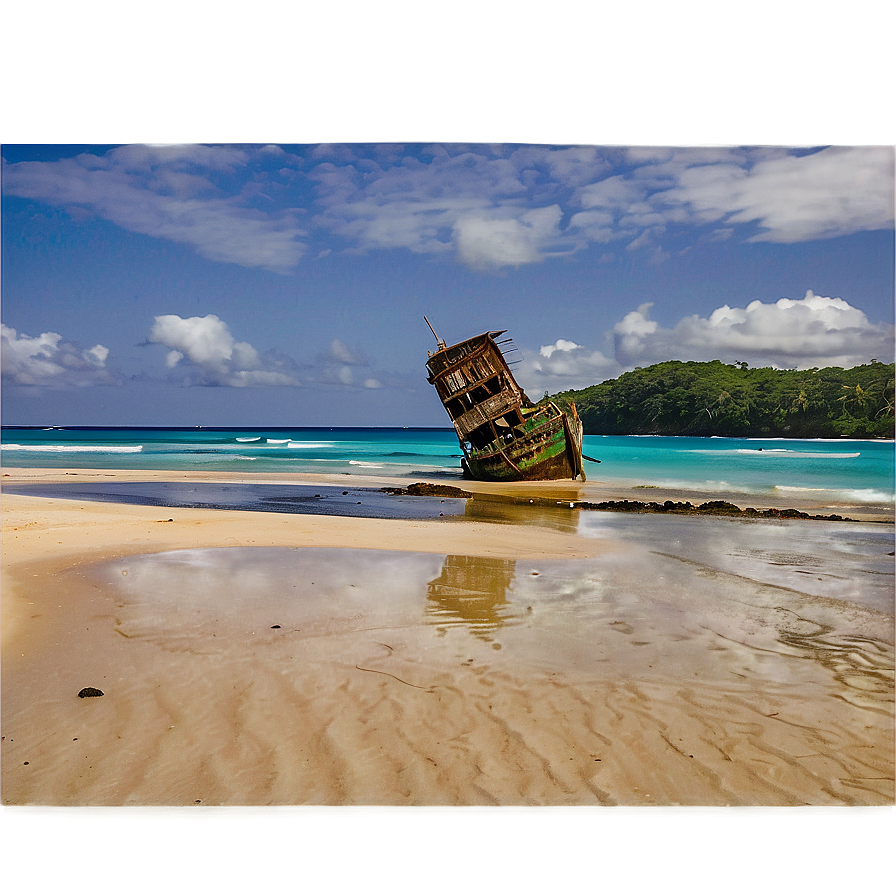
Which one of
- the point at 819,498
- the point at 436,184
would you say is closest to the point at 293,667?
the point at 436,184

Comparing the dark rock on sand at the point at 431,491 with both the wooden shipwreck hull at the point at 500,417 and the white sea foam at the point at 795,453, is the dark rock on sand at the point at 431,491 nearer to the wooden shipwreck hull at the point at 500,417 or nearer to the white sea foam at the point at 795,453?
the wooden shipwreck hull at the point at 500,417

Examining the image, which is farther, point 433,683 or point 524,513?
point 524,513

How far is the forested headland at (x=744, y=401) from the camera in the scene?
19.5 ft

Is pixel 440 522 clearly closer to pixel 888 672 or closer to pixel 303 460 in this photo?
pixel 888 672

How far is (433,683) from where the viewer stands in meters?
2.78

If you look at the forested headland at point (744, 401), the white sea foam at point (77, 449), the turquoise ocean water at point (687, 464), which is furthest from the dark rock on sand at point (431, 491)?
the white sea foam at point (77, 449)

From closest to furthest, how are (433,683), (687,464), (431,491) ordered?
1. (433,683)
2. (431,491)
3. (687,464)

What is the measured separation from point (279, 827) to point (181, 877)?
0.37 metres

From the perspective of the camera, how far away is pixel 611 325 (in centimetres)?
652

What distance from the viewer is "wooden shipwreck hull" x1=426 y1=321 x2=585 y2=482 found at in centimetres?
1237

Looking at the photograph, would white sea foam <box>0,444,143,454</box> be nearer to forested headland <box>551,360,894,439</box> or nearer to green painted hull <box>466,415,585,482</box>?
green painted hull <box>466,415,585,482</box>

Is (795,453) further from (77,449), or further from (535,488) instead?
(77,449)

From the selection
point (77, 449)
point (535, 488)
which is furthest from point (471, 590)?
point (77, 449)

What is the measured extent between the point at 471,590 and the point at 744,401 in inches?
211
